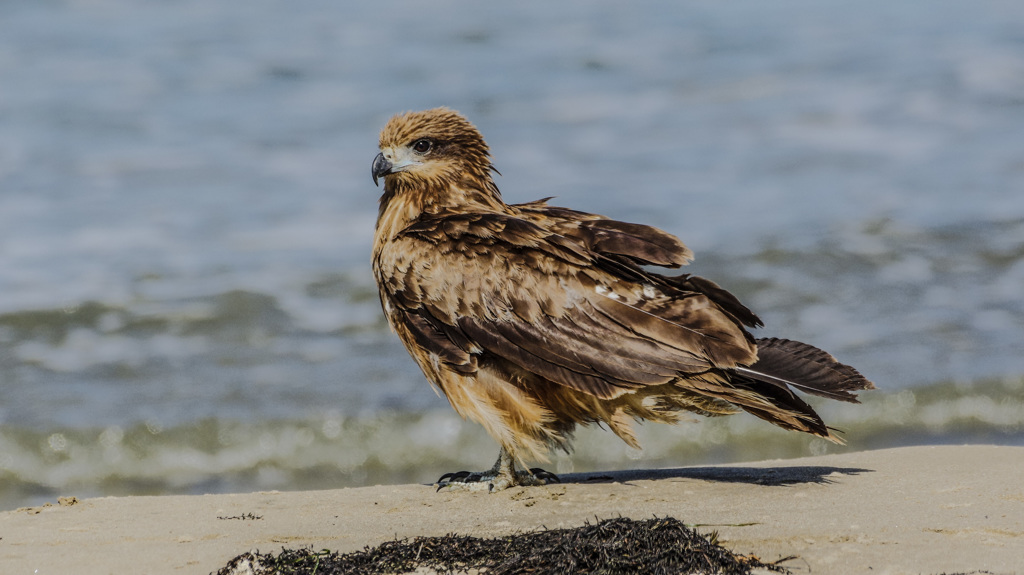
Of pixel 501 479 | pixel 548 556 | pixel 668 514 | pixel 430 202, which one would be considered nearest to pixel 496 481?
pixel 501 479

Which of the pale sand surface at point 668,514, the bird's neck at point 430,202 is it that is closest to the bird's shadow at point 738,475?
the pale sand surface at point 668,514

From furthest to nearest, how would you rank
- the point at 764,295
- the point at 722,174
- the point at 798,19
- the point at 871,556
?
the point at 798,19, the point at 722,174, the point at 764,295, the point at 871,556

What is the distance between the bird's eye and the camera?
20.7 feet

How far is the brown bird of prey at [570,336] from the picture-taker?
201 inches

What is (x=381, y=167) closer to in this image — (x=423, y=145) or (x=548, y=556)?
(x=423, y=145)

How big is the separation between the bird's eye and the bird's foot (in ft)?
5.95

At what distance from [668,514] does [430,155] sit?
8.24 feet

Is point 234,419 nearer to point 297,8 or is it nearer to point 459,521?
point 459,521

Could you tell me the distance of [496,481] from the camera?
18.8 ft

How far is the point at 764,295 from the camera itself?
1018 centimetres

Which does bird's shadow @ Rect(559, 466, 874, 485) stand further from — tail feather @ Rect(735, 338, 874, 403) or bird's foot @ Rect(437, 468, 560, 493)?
tail feather @ Rect(735, 338, 874, 403)

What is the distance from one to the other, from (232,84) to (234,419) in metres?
10.8

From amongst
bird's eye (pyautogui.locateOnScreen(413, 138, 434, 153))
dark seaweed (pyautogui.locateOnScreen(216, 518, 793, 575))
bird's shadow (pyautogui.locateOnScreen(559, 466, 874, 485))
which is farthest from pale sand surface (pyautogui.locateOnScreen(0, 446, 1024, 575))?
bird's eye (pyautogui.locateOnScreen(413, 138, 434, 153))

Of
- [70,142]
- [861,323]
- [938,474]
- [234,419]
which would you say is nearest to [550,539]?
[938,474]
